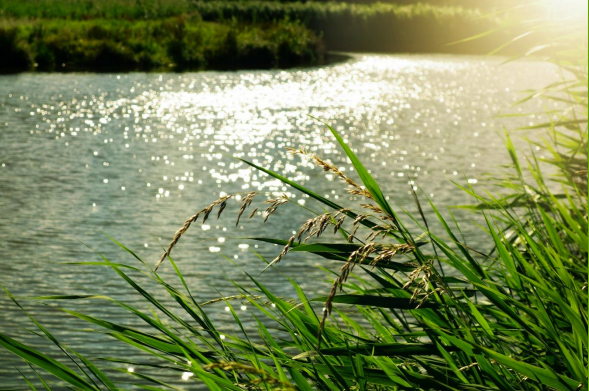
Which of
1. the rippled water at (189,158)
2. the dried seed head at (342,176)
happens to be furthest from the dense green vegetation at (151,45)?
the dried seed head at (342,176)

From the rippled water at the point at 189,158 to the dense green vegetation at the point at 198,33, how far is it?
211 cm

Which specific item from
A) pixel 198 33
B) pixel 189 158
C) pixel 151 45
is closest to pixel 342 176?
pixel 189 158

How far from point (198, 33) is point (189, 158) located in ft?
53.7

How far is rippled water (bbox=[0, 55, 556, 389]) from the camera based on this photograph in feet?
20.9

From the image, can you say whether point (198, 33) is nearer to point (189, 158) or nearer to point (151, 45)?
point (151, 45)

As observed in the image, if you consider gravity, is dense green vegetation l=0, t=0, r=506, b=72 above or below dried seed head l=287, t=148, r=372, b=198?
below

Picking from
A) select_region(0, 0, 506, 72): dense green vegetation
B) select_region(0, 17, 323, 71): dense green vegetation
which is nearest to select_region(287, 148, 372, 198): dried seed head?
select_region(0, 0, 506, 72): dense green vegetation

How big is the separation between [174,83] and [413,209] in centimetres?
1324

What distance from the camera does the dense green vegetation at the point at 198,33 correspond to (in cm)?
2353

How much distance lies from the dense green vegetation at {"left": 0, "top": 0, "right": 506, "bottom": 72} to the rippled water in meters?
2.11

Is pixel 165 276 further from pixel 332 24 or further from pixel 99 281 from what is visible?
pixel 332 24

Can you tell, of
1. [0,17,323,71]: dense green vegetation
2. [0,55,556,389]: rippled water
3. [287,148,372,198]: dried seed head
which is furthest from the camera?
[0,17,323,71]: dense green vegetation

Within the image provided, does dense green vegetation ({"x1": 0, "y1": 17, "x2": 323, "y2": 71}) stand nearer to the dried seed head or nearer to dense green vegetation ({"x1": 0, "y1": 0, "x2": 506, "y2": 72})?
dense green vegetation ({"x1": 0, "y1": 0, "x2": 506, "y2": 72})

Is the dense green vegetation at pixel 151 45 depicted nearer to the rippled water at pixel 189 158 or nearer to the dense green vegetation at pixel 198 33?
the dense green vegetation at pixel 198 33
